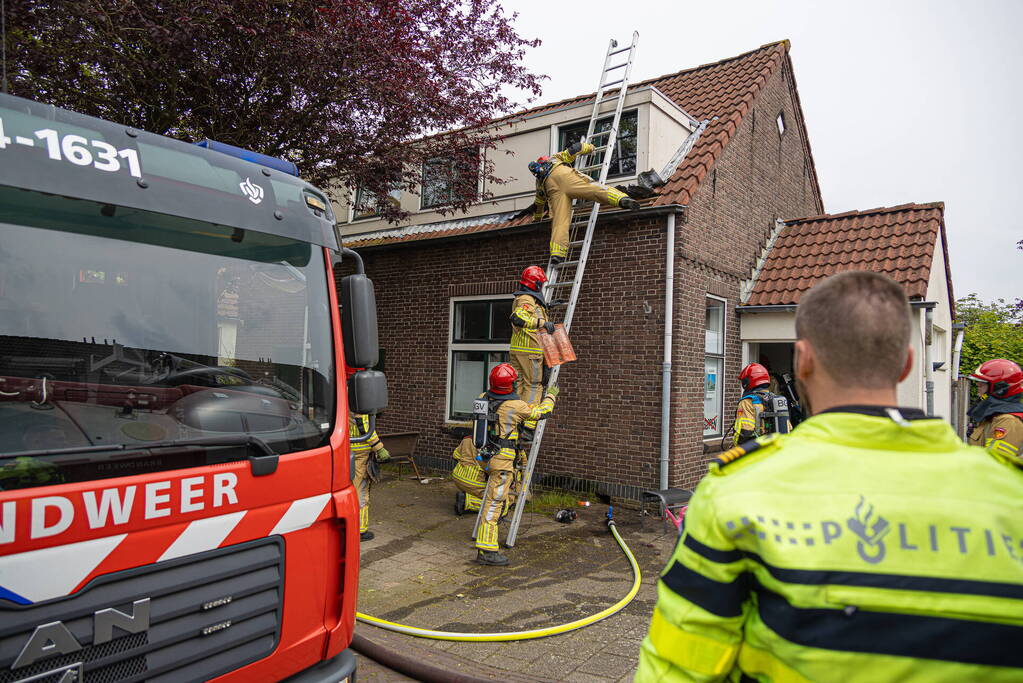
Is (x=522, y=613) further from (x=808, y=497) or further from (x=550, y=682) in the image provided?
(x=808, y=497)

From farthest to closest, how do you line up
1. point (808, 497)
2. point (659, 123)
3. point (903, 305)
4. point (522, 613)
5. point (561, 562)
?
point (659, 123), point (561, 562), point (522, 613), point (903, 305), point (808, 497)

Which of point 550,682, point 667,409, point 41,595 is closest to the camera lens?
point 41,595

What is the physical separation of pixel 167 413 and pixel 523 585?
3825 millimetres

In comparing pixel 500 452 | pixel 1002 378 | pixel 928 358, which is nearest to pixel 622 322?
pixel 500 452

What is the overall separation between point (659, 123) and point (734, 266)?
97.9 inches

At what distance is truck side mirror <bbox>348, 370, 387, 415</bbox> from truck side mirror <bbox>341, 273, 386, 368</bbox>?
0.09 meters

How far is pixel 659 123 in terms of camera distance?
30.0 feet

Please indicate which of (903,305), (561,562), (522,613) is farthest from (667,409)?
(903,305)

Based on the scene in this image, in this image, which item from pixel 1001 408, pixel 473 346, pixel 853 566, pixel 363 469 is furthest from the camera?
pixel 473 346

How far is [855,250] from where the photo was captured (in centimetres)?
978

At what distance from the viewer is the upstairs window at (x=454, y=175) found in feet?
30.8

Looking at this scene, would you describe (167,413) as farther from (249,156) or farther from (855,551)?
(855,551)

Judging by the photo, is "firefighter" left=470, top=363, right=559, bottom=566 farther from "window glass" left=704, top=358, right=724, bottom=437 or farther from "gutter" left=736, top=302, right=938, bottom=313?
"gutter" left=736, top=302, right=938, bottom=313

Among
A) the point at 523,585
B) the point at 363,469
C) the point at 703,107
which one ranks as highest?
the point at 703,107
